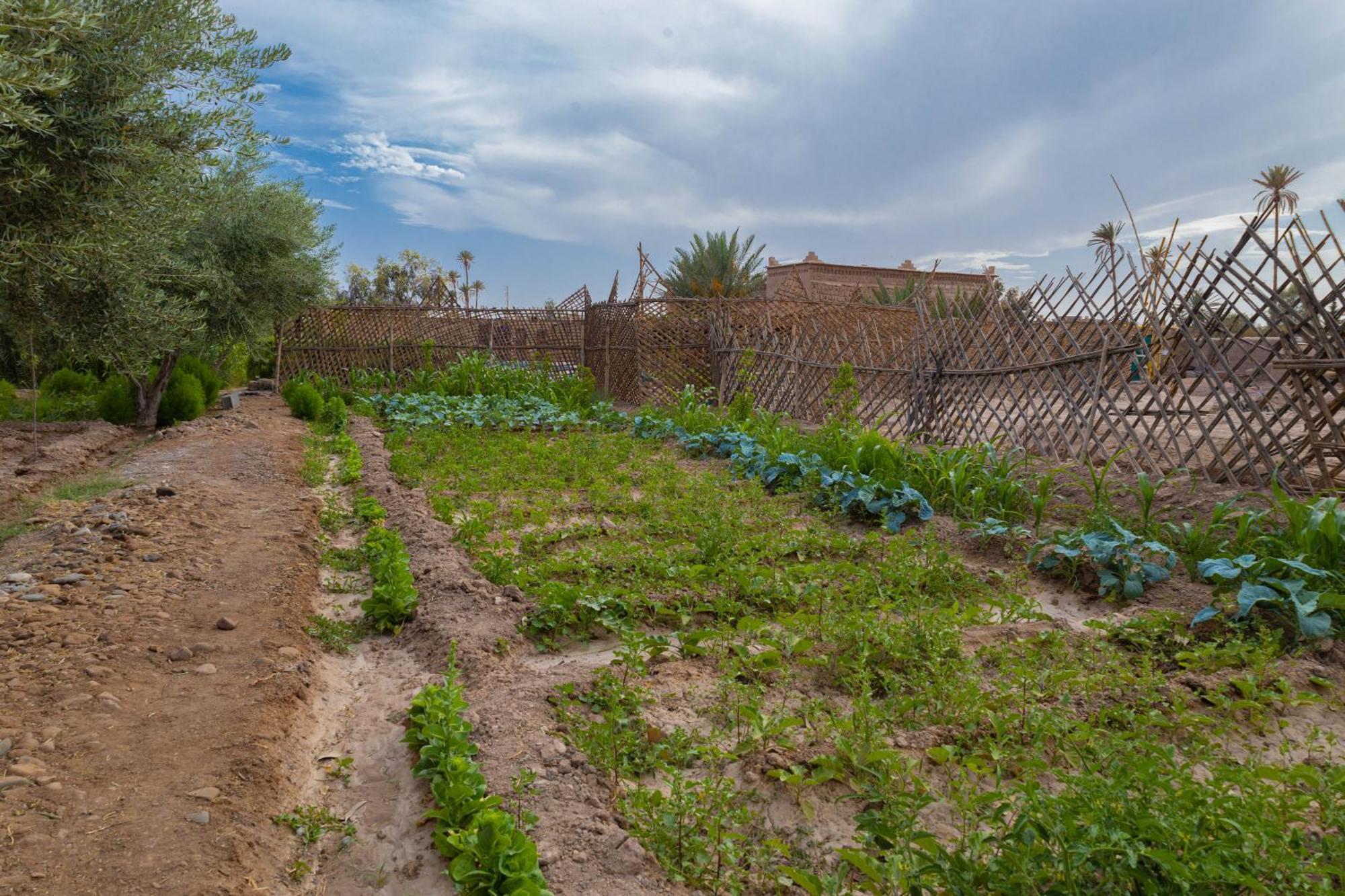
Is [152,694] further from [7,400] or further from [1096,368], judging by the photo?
[7,400]

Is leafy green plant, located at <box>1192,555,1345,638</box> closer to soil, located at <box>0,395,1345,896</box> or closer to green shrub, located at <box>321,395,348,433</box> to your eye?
soil, located at <box>0,395,1345,896</box>

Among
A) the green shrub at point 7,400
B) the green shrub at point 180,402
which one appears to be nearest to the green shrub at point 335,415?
the green shrub at point 180,402

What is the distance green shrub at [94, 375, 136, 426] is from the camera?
37.9 ft

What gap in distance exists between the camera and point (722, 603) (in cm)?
383

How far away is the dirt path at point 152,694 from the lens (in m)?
2.26

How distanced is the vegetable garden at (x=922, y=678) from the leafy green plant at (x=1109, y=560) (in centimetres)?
2

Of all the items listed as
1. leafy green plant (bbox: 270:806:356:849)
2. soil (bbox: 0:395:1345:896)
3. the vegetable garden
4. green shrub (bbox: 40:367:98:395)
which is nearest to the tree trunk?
green shrub (bbox: 40:367:98:395)

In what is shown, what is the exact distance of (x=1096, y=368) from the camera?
6.56 meters

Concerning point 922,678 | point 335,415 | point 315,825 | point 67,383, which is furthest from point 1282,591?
point 67,383

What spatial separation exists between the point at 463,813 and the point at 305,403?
10778mm

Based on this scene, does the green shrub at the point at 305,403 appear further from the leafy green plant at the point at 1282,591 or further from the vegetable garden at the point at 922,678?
the leafy green plant at the point at 1282,591

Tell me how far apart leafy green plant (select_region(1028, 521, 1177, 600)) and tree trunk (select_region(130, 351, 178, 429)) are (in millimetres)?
11424

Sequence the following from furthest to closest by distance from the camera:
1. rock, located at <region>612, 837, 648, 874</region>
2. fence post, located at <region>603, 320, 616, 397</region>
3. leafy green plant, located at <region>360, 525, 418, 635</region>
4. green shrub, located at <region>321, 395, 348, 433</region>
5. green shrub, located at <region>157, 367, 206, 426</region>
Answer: fence post, located at <region>603, 320, 616, 397</region> < green shrub, located at <region>157, 367, 206, 426</region> < green shrub, located at <region>321, 395, 348, 433</region> < leafy green plant, located at <region>360, 525, 418, 635</region> < rock, located at <region>612, 837, 648, 874</region>

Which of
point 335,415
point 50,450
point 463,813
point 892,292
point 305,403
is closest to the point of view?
point 463,813
